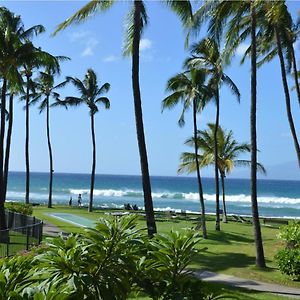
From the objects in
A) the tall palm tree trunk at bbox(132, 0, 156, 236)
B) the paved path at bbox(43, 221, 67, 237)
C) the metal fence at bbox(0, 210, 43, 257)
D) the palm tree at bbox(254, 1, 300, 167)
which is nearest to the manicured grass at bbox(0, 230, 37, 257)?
the metal fence at bbox(0, 210, 43, 257)

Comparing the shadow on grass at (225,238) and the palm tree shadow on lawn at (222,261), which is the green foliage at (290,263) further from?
the shadow on grass at (225,238)

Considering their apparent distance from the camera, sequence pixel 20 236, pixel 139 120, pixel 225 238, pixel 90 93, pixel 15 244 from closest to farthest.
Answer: pixel 139 120 → pixel 15 244 → pixel 20 236 → pixel 225 238 → pixel 90 93

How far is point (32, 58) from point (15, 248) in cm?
929

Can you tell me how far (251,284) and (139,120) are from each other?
5342mm

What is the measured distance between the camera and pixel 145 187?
12.5m

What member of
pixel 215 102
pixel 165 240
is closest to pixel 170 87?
pixel 215 102

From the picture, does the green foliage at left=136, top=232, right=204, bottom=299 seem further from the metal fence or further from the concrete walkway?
the metal fence

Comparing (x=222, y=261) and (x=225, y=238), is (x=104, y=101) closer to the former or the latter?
(x=225, y=238)

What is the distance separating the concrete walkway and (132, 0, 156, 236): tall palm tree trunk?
2.28 m

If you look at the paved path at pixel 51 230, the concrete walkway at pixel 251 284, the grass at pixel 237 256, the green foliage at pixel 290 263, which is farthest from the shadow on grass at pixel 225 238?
the green foliage at pixel 290 263

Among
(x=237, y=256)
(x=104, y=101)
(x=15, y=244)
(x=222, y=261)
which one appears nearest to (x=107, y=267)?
(x=222, y=261)

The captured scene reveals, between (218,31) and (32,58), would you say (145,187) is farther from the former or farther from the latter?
(32,58)

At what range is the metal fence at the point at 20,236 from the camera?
570 inches

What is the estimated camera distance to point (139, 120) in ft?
42.0
